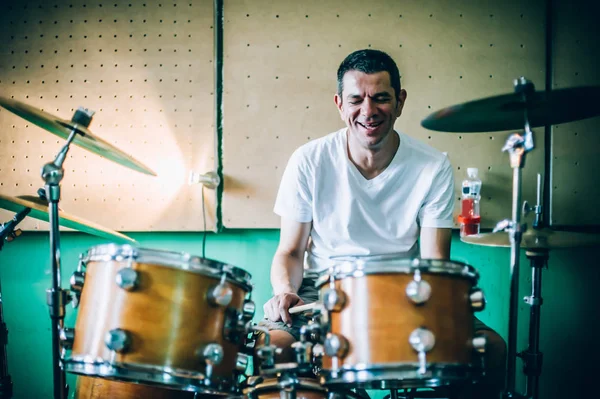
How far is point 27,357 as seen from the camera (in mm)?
2533

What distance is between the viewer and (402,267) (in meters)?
1.30

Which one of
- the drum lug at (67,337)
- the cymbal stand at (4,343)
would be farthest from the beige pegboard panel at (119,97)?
the drum lug at (67,337)

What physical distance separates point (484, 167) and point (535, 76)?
45cm

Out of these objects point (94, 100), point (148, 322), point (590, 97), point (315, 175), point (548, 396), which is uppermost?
point (94, 100)

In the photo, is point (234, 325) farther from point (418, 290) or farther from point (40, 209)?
point (40, 209)

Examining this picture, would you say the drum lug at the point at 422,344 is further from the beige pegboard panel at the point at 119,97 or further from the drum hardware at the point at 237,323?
the beige pegboard panel at the point at 119,97

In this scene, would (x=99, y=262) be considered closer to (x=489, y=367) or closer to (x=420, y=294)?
(x=420, y=294)

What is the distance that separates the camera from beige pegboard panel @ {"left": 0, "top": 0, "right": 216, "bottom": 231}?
2449 mm

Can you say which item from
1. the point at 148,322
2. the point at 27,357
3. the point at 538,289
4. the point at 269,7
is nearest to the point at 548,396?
the point at 538,289

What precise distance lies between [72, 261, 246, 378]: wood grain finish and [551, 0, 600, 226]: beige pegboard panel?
1.63m

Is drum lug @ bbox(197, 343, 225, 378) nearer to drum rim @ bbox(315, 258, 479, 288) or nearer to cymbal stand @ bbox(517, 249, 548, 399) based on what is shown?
drum rim @ bbox(315, 258, 479, 288)

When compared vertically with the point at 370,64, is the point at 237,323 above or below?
below

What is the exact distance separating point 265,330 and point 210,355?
21cm

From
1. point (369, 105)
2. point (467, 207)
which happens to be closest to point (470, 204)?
point (467, 207)
